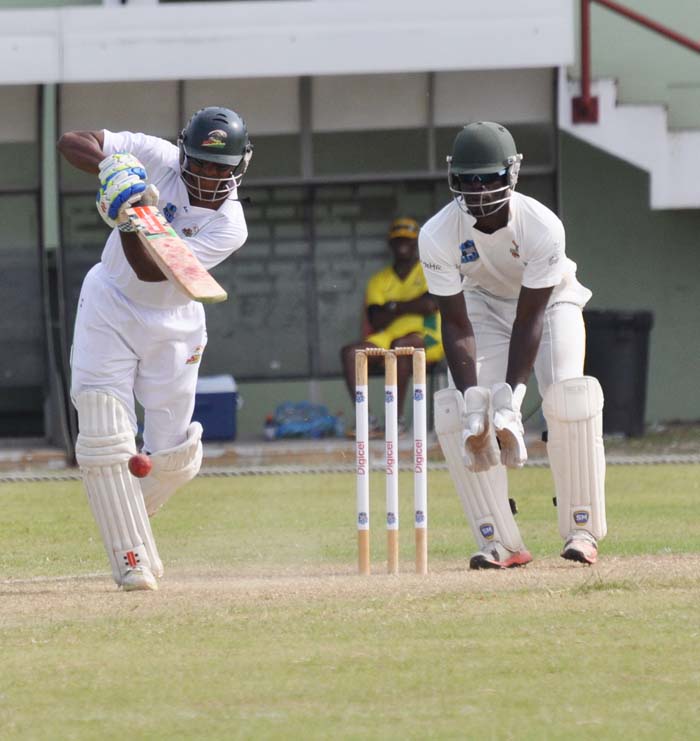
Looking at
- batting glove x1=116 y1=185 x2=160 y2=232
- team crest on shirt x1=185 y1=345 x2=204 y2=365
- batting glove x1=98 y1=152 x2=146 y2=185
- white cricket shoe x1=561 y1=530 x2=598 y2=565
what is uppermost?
batting glove x1=98 y1=152 x2=146 y2=185

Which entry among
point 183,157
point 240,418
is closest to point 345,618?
point 183,157

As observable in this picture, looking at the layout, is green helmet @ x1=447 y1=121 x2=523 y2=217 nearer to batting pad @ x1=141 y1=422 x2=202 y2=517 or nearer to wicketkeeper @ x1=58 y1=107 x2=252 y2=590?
wicketkeeper @ x1=58 y1=107 x2=252 y2=590

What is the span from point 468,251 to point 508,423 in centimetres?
80

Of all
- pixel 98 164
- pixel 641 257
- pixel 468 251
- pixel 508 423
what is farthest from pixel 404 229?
pixel 98 164

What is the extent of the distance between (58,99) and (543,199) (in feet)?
13.1

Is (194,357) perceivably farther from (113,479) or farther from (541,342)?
(541,342)

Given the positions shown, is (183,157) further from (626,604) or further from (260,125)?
(260,125)

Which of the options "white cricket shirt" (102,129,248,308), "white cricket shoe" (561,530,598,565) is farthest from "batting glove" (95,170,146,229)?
"white cricket shoe" (561,530,598,565)

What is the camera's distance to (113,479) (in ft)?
20.7

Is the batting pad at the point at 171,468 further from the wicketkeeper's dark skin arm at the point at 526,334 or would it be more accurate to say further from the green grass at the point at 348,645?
the wicketkeeper's dark skin arm at the point at 526,334

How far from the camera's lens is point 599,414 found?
6859 mm

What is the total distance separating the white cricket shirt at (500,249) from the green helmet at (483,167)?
15cm

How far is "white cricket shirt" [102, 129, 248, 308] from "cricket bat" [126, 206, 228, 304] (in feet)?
0.98

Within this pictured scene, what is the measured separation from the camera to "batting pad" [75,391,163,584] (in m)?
6.30
